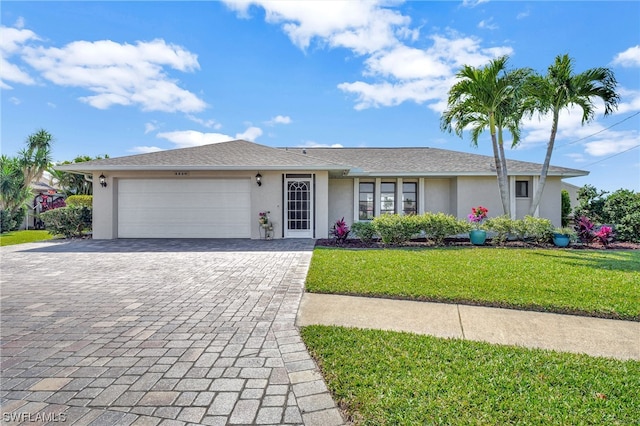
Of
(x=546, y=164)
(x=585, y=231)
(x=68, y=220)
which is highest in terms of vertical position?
(x=546, y=164)

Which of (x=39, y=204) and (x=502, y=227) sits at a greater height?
(x=39, y=204)

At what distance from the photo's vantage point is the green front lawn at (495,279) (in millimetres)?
4527

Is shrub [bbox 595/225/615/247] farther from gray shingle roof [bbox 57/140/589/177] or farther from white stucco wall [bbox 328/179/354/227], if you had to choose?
white stucco wall [bbox 328/179/354/227]

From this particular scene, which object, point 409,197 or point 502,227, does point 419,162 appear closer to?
point 409,197

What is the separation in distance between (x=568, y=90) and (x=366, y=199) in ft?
27.7

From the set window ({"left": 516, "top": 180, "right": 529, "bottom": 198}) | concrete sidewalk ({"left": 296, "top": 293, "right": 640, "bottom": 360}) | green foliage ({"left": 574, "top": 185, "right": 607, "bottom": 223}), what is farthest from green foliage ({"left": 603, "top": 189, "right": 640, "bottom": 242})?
concrete sidewalk ({"left": 296, "top": 293, "right": 640, "bottom": 360})

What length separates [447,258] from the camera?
8.02 meters

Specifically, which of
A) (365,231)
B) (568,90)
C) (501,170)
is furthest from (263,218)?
(568,90)

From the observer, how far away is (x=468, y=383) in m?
2.47

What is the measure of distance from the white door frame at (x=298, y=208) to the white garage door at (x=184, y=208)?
1.56 meters

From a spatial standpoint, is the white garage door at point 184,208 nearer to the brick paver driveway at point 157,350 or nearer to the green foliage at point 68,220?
the green foliage at point 68,220

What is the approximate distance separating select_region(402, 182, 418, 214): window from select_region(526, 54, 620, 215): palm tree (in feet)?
17.3

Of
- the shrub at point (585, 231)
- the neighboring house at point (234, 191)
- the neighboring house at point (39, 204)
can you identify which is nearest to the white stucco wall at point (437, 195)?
the neighboring house at point (234, 191)

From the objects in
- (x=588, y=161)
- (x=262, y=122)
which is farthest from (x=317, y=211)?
(x=588, y=161)
